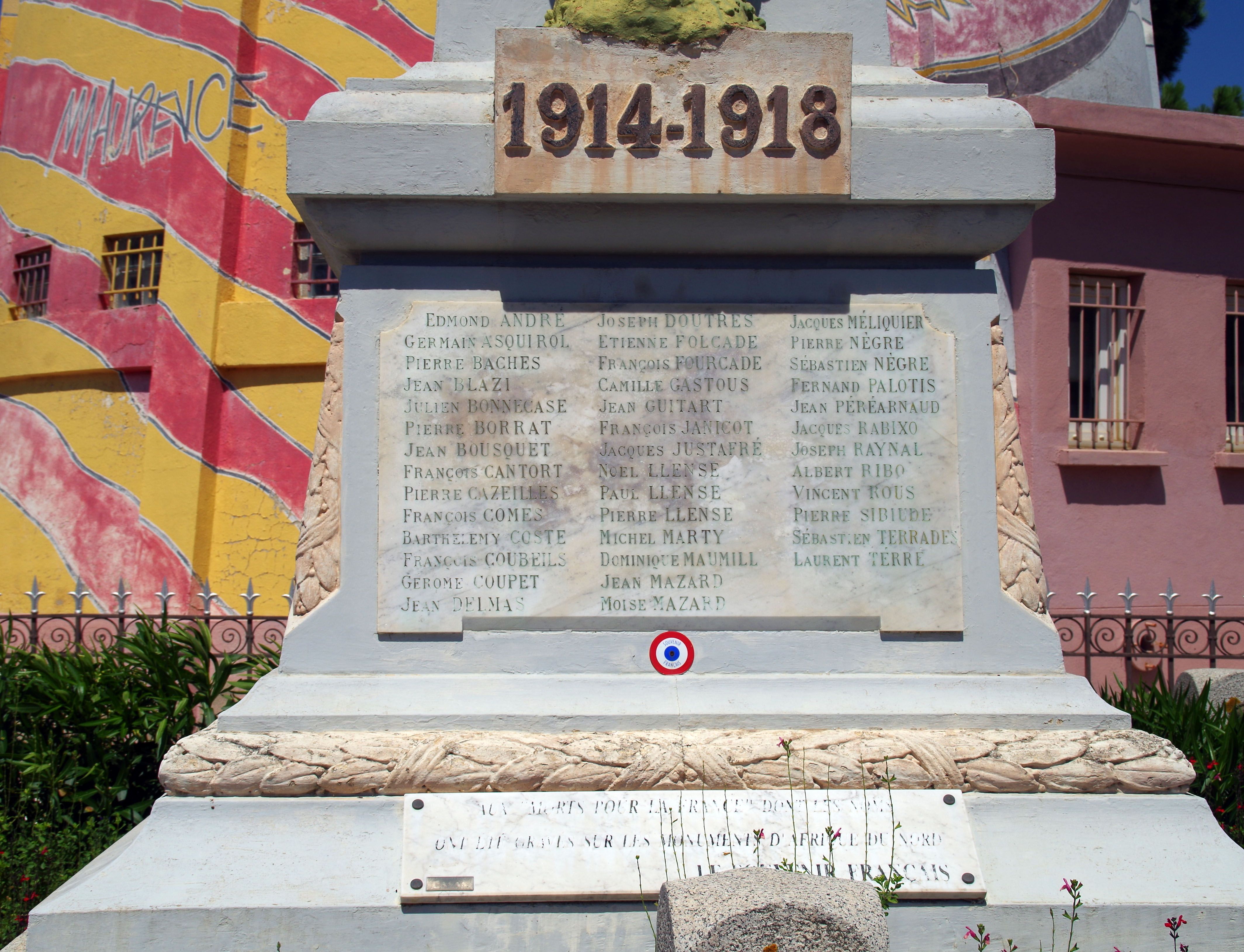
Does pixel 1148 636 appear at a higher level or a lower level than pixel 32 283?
lower

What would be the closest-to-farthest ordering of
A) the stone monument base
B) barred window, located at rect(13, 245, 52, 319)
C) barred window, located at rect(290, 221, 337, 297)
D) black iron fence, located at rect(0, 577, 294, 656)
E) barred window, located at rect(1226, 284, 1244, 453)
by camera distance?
the stone monument base, black iron fence, located at rect(0, 577, 294, 656), barred window, located at rect(1226, 284, 1244, 453), barred window, located at rect(290, 221, 337, 297), barred window, located at rect(13, 245, 52, 319)

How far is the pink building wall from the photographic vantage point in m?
9.42

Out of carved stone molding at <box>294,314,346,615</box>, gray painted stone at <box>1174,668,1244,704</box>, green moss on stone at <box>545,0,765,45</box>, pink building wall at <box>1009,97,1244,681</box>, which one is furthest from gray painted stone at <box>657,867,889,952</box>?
pink building wall at <box>1009,97,1244,681</box>

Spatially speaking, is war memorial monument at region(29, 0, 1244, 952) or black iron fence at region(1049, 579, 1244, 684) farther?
black iron fence at region(1049, 579, 1244, 684)

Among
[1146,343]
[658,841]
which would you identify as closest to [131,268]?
[658,841]

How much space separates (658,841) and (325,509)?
5.72ft

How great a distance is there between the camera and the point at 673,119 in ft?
12.2

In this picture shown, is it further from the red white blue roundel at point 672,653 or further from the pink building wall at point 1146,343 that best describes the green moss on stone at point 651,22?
the pink building wall at point 1146,343

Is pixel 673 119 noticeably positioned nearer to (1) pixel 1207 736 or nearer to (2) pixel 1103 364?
(1) pixel 1207 736

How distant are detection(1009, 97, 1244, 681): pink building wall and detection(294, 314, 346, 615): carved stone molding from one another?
740 centimetres

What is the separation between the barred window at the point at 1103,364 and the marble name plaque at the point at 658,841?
24.6 feet

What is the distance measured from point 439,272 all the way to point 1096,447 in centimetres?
797

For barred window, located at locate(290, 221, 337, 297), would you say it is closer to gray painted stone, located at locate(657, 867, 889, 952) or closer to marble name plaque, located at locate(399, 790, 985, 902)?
marble name plaque, located at locate(399, 790, 985, 902)

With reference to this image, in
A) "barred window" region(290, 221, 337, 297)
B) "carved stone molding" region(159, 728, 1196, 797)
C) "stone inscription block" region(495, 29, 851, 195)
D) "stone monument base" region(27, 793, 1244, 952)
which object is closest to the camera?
"stone monument base" region(27, 793, 1244, 952)
